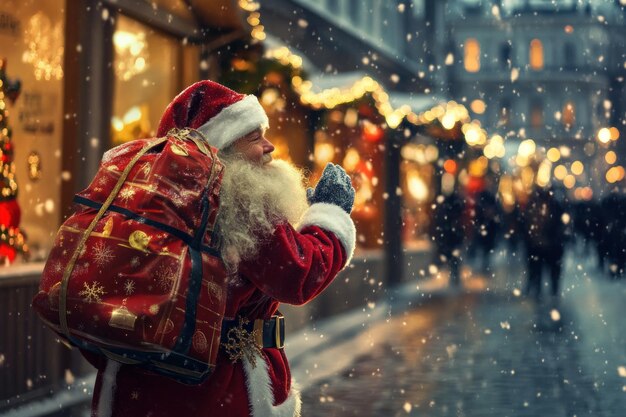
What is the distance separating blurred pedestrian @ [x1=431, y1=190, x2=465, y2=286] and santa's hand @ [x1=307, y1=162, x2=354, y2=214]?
1903 centimetres

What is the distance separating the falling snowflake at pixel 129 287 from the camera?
3.22m

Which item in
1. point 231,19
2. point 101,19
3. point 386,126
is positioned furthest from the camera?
point 386,126

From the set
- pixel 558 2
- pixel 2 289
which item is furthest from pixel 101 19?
pixel 558 2

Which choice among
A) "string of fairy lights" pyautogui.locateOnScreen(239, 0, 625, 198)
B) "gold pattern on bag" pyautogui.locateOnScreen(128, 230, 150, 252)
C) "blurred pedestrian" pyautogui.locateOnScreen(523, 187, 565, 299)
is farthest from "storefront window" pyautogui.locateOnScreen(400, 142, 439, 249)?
"gold pattern on bag" pyautogui.locateOnScreen(128, 230, 150, 252)

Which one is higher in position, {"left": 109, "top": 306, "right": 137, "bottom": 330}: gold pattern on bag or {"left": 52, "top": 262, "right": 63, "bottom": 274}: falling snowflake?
{"left": 52, "top": 262, "right": 63, "bottom": 274}: falling snowflake

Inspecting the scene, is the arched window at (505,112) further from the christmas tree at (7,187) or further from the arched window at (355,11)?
the christmas tree at (7,187)

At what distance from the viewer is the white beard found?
349 centimetres

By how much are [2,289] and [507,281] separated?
18.3 metres

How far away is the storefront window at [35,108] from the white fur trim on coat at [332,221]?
5327mm

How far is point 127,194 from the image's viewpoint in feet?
11.1

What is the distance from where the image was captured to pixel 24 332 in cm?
837

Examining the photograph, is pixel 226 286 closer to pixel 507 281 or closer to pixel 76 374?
pixel 76 374

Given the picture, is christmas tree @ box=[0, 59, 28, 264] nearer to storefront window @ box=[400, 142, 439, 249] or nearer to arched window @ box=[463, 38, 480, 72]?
storefront window @ box=[400, 142, 439, 249]

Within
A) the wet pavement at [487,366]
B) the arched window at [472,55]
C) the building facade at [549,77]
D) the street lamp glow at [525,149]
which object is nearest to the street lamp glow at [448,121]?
the wet pavement at [487,366]
